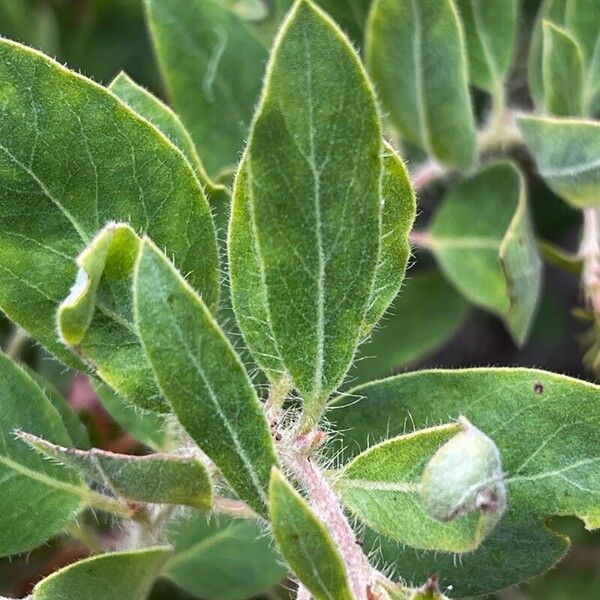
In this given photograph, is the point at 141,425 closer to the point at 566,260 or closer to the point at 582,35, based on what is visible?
the point at 566,260

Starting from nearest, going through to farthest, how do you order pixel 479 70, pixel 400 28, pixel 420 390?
1. pixel 420 390
2. pixel 400 28
3. pixel 479 70

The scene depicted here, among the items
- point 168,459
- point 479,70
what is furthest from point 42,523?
point 479,70

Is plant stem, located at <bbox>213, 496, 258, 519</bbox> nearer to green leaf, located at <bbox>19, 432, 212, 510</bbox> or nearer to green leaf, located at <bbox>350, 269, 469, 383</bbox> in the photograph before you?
green leaf, located at <bbox>19, 432, 212, 510</bbox>

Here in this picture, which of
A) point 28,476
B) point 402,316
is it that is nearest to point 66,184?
point 28,476

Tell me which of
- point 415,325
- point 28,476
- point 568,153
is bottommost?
point 415,325

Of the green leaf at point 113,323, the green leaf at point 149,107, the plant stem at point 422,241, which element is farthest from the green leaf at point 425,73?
the green leaf at point 113,323

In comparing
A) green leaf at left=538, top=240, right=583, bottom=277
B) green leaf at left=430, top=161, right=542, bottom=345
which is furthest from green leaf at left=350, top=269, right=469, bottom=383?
green leaf at left=538, top=240, right=583, bottom=277

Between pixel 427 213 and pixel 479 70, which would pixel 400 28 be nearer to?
pixel 479 70
